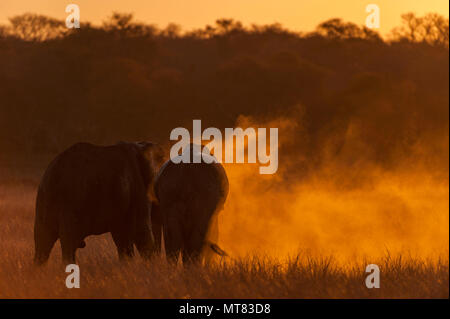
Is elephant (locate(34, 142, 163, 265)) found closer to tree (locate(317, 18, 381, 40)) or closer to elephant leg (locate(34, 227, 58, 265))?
elephant leg (locate(34, 227, 58, 265))

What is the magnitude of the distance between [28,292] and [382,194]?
763 inches

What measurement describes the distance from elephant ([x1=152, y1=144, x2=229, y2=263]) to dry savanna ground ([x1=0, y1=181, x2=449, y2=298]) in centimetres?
32

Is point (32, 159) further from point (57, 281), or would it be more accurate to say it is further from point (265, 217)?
point (57, 281)

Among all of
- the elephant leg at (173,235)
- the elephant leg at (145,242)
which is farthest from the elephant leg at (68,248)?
the elephant leg at (173,235)

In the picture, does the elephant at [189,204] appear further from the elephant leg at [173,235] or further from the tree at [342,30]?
the tree at [342,30]

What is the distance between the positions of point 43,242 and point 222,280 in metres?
2.54

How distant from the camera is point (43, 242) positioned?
380 inches

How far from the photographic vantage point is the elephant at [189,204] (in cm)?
959

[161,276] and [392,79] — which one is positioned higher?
[392,79]

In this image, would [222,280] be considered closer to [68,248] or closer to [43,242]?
[68,248]

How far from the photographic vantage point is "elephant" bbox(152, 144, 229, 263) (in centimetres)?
959

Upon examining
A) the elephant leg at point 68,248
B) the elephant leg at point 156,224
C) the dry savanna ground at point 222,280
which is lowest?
the dry savanna ground at point 222,280

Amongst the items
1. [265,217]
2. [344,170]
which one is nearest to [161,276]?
[265,217]

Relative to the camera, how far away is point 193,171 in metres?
9.63
